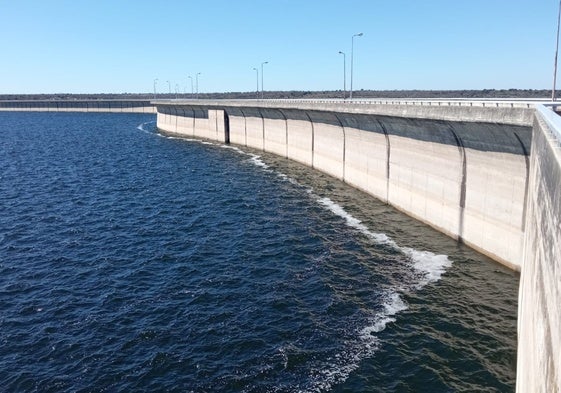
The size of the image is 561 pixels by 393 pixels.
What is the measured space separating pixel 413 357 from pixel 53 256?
23455 millimetres

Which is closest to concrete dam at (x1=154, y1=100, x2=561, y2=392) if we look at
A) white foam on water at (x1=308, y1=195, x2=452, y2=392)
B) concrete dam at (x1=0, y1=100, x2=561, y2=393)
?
concrete dam at (x1=0, y1=100, x2=561, y2=393)

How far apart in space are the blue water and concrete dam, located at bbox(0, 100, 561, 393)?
196cm

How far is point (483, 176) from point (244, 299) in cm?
1634

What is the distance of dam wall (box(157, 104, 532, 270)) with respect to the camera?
2584 cm

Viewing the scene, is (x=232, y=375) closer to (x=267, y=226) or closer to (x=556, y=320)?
(x=556, y=320)

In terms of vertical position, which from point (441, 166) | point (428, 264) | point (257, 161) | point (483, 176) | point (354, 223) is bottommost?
point (428, 264)

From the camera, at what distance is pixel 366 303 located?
2338 cm

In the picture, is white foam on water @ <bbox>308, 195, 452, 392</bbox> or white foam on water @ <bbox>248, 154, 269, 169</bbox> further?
white foam on water @ <bbox>248, 154, 269, 169</bbox>

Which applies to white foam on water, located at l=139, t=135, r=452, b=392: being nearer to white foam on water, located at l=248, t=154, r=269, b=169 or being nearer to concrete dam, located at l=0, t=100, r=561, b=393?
concrete dam, located at l=0, t=100, r=561, b=393

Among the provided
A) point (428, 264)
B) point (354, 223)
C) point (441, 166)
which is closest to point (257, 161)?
point (354, 223)

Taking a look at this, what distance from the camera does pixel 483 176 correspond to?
2827 centimetres

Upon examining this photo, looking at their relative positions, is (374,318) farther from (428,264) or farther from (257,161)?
(257,161)

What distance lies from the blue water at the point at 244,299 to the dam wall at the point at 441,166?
1.69 meters

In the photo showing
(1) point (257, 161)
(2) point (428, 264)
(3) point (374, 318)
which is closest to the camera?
(3) point (374, 318)
